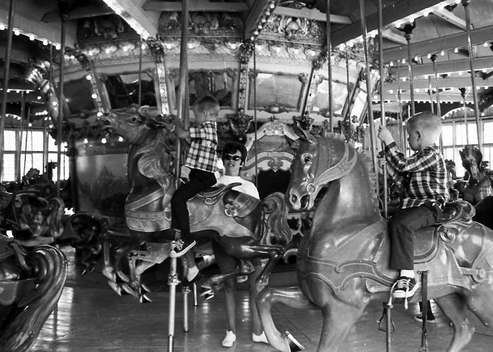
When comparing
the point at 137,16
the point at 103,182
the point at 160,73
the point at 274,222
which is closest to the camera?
the point at 274,222

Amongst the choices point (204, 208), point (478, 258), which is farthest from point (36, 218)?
point (478, 258)

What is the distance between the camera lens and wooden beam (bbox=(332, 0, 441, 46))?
19.7 feet

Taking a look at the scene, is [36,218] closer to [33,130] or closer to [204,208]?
[204,208]

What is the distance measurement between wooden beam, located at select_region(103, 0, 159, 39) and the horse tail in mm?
2968

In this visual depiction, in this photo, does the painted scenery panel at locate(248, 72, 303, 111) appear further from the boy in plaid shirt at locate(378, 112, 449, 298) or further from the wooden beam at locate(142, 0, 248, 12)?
the boy in plaid shirt at locate(378, 112, 449, 298)

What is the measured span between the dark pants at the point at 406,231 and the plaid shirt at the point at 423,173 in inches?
4.9

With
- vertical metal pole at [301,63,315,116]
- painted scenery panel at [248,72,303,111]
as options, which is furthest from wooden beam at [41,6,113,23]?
vertical metal pole at [301,63,315,116]

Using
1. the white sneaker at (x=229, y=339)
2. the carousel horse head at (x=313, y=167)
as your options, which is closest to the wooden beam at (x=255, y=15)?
the carousel horse head at (x=313, y=167)

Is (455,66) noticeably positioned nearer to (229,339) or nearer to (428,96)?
(428,96)

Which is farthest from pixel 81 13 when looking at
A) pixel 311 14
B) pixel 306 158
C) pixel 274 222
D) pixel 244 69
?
pixel 306 158

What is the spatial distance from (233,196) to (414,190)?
1.51 metres

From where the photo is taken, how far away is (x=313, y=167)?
9.48 feet

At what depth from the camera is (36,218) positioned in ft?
13.6

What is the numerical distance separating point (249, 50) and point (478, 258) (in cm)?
482
